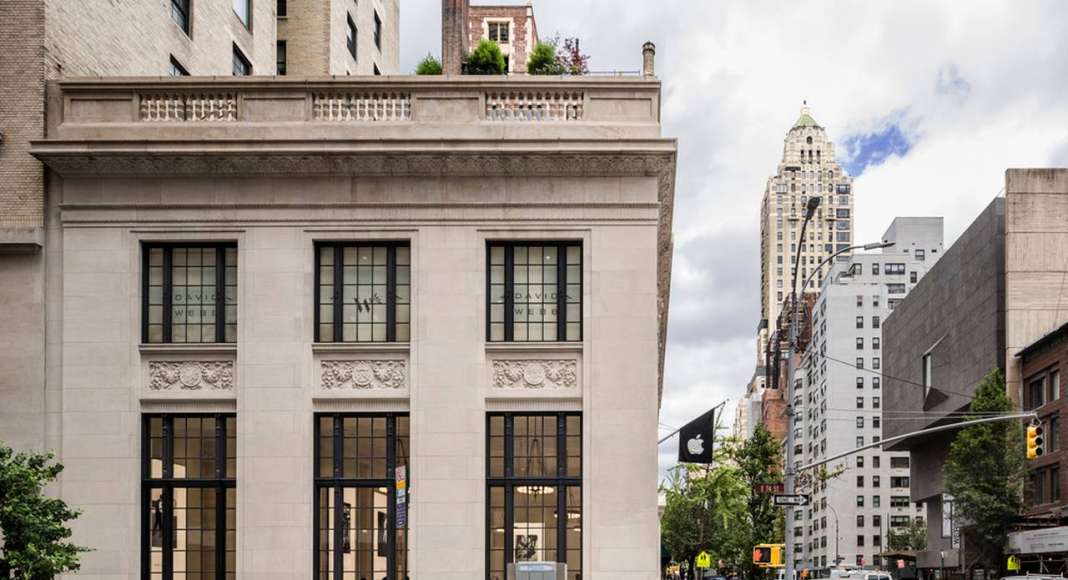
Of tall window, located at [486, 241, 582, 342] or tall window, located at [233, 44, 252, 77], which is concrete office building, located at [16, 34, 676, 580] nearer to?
tall window, located at [486, 241, 582, 342]

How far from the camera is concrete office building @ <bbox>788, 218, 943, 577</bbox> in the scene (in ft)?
554

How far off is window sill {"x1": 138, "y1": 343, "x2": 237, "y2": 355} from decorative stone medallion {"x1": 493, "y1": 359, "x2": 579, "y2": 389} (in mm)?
5875

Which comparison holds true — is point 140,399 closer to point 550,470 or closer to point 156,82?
point 156,82

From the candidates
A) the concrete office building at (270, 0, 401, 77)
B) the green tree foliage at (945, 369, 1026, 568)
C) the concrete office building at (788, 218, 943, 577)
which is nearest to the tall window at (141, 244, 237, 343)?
the concrete office building at (270, 0, 401, 77)

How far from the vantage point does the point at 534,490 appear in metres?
24.7

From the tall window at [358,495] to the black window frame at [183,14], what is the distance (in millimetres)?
13846

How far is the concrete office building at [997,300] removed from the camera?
225ft

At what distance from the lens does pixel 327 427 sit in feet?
81.5

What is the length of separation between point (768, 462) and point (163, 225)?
4698cm

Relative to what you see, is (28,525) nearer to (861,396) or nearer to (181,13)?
(181,13)

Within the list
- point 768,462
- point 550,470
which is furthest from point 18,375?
point 768,462

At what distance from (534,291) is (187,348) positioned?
7712mm

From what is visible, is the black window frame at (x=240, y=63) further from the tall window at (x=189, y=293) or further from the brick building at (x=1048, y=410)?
the brick building at (x=1048, y=410)

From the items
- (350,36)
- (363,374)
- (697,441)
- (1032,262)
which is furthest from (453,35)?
(1032,262)
